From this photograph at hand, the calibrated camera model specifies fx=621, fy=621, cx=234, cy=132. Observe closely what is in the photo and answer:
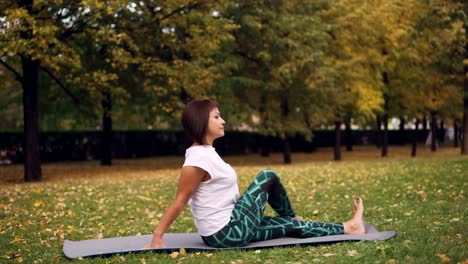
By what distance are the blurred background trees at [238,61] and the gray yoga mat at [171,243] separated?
33.9ft

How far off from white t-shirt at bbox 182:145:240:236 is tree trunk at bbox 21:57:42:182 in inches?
561

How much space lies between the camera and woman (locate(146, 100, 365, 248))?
620 centimetres

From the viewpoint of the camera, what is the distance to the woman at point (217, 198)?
244 inches

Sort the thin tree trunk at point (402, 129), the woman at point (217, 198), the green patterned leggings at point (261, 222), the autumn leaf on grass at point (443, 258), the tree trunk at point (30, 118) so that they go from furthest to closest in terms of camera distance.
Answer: the thin tree trunk at point (402, 129) < the tree trunk at point (30, 118) < the green patterned leggings at point (261, 222) < the woman at point (217, 198) < the autumn leaf on grass at point (443, 258)

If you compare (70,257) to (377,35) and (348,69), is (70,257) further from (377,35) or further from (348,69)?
(377,35)

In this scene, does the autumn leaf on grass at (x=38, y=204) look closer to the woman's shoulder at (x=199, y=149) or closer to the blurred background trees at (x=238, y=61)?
the blurred background trees at (x=238, y=61)

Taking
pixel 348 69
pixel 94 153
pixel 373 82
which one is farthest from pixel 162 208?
pixel 94 153

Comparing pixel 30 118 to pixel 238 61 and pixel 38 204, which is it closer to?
pixel 38 204

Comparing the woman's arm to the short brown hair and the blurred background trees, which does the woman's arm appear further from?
the blurred background trees

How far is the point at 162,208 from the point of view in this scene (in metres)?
11.1

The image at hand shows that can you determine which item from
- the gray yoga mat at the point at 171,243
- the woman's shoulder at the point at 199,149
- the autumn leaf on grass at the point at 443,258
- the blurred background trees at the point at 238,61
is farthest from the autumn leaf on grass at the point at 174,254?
the blurred background trees at the point at 238,61

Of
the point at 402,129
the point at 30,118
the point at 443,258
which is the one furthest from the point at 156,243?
the point at 402,129

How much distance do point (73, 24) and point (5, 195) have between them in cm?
705

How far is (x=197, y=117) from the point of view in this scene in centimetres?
622
